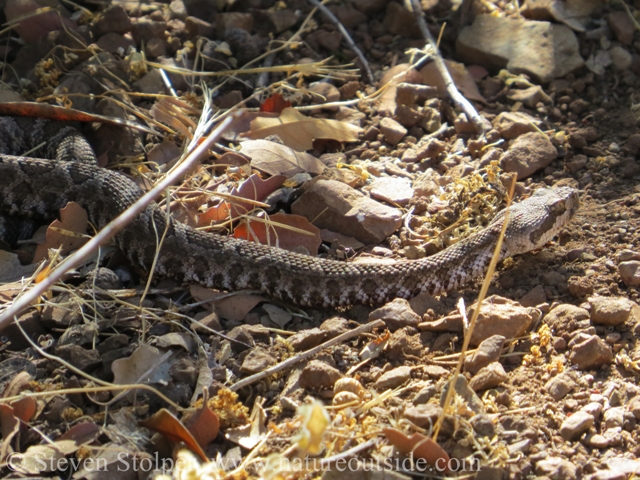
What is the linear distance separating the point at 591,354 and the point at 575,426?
62cm

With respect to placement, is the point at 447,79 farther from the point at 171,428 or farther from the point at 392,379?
the point at 171,428

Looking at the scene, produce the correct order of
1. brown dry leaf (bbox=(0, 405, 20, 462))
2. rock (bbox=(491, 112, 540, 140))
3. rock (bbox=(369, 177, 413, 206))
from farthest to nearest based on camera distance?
rock (bbox=(491, 112, 540, 140))
rock (bbox=(369, 177, 413, 206))
brown dry leaf (bbox=(0, 405, 20, 462))

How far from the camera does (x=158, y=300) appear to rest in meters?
5.09

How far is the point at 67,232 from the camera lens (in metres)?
5.29

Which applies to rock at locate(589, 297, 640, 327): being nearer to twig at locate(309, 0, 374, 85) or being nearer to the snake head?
the snake head

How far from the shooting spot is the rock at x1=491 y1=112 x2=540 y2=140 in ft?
21.2

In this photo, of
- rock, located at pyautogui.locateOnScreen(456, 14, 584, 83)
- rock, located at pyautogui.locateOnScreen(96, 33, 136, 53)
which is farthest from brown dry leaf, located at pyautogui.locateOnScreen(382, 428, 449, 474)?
rock, located at pyautogui.locateOnScreen(96, 33, 136, 53)

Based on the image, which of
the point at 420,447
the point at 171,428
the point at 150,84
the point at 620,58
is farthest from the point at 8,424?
the point at 620,58

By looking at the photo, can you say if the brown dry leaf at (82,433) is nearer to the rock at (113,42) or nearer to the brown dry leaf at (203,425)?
the brown dry leaf at (203,425)

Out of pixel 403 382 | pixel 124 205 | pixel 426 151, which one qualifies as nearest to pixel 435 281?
pixel 403 382

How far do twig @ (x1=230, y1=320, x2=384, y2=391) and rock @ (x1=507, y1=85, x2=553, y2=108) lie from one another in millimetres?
3327

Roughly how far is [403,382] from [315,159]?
256cm

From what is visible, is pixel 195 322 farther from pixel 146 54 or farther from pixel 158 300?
pixel 146 54

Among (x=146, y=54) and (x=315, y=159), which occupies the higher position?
(x=146, y=54)
